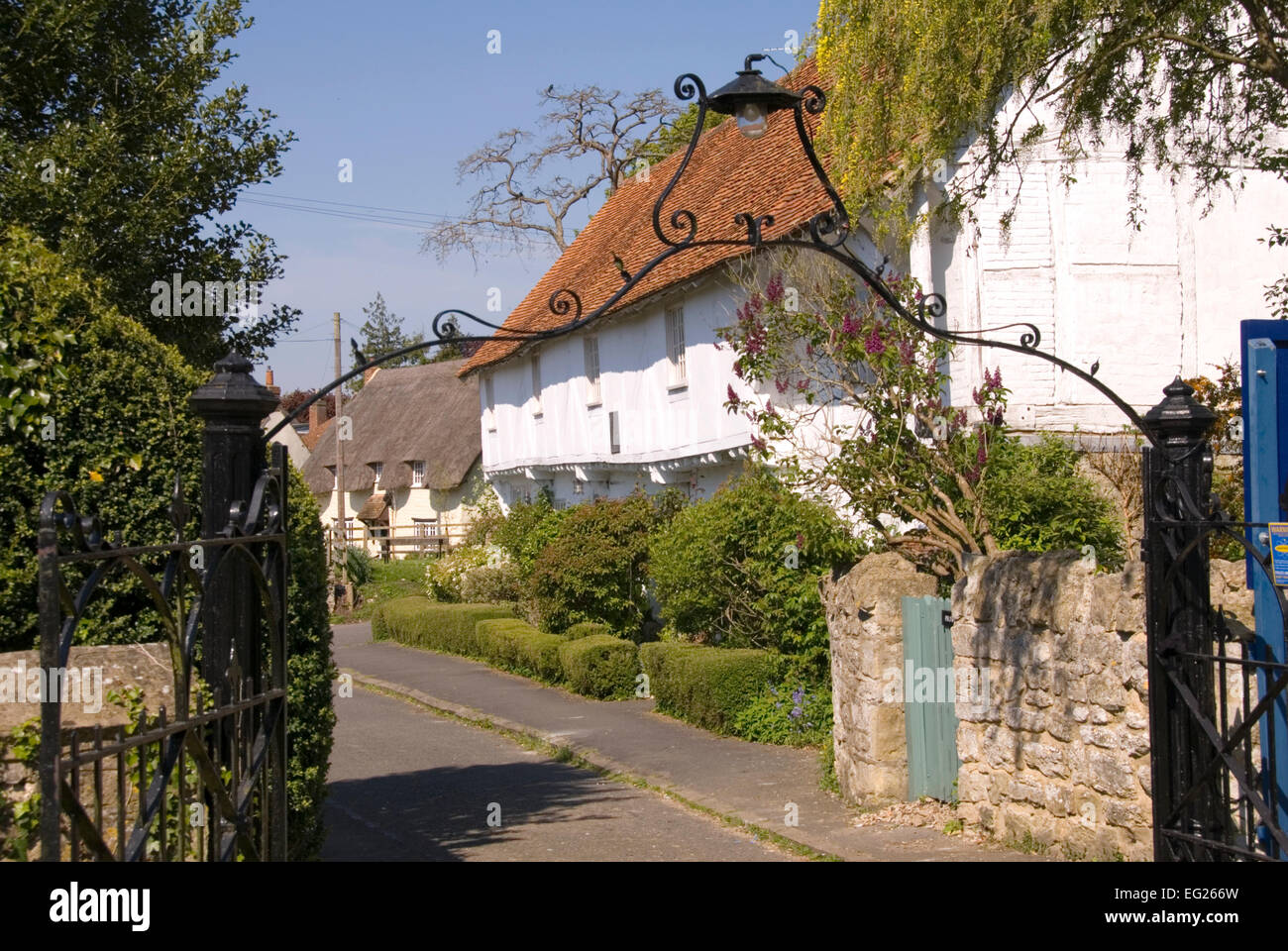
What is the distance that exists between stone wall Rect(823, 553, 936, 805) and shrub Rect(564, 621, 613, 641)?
8698mm

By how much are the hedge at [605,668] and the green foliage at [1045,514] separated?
25.5ft

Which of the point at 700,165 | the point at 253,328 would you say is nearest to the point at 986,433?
the point at 253,328

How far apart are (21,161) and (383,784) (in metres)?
6.44

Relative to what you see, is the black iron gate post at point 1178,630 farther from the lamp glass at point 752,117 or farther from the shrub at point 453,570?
the shrub at point 453,570

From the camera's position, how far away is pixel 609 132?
3444 cm

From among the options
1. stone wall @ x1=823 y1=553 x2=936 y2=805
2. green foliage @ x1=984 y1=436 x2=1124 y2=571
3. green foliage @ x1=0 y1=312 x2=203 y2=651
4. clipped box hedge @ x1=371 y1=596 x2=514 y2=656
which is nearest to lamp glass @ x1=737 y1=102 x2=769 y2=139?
green foliage @ x1=0 y1=312 x2=203 y2=651

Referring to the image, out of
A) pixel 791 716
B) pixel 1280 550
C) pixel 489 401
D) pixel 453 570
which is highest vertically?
pixel 489 401

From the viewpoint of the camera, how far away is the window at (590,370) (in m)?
22.5

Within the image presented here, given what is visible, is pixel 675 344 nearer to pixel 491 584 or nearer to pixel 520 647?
pixel 520 647

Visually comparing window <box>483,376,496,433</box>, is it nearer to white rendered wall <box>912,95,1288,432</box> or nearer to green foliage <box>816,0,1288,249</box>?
white rendered wall <box>912,95,1288,432</box>

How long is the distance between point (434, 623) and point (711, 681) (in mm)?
11251

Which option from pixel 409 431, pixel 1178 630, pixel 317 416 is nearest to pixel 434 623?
pixel 1178 630

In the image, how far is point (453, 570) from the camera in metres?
26.9

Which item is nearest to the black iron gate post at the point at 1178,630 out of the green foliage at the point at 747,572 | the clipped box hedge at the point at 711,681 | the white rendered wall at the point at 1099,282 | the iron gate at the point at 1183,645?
the iron gate at the point at 1183,645
